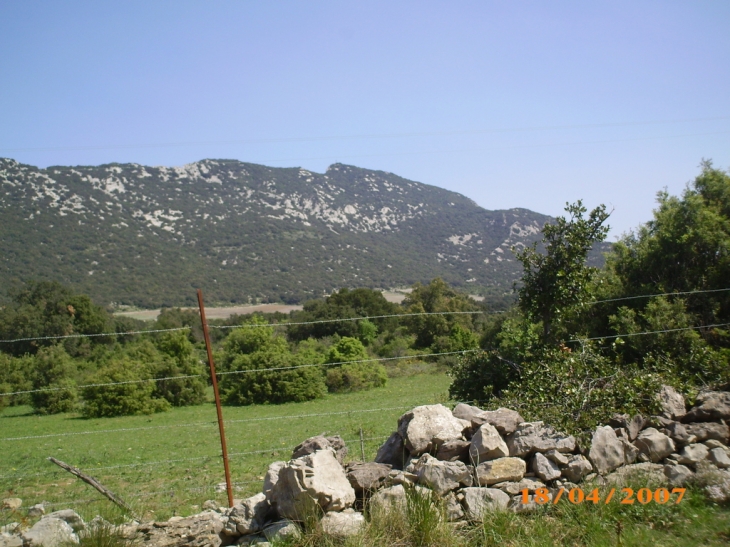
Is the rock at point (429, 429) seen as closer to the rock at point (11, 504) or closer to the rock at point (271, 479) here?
the rock at point (271, 479)

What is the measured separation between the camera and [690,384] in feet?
23.9

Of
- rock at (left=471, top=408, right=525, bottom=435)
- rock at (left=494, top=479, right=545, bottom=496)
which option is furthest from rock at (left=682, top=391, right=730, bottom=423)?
rock at (left=494, top=479, right=545, bottom=496)

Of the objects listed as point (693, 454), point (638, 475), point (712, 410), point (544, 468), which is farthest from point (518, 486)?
point (712, 410)

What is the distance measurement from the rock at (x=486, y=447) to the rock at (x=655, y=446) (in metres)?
1.60

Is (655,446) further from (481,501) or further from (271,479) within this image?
(271,479)

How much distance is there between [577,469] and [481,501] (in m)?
1.17

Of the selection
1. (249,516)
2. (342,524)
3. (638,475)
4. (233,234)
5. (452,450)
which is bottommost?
(249,516)

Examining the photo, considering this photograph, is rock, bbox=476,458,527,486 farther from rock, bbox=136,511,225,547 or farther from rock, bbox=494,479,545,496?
rock, bbox=136,511,225,547

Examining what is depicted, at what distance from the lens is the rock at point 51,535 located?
4984 mm

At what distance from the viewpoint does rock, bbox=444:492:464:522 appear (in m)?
5.09

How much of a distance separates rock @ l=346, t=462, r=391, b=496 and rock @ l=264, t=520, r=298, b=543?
30.8 inches

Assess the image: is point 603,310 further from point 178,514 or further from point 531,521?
point 178,514

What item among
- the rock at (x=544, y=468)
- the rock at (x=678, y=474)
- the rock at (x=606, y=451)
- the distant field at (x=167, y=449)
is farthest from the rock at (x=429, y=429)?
the distant field at (x=167, y=449)

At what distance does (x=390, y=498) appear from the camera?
5.11m
